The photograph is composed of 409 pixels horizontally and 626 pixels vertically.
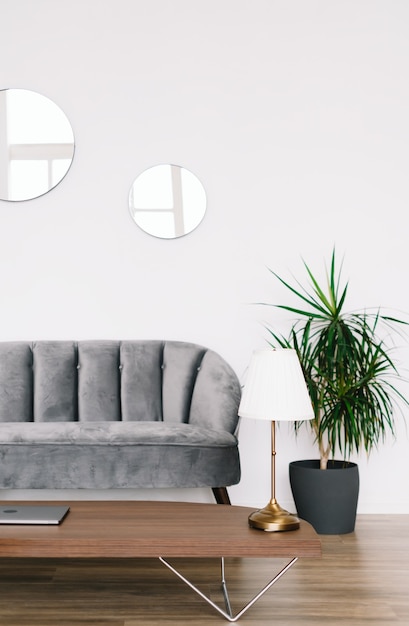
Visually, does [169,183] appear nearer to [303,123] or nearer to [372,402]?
[303,123]

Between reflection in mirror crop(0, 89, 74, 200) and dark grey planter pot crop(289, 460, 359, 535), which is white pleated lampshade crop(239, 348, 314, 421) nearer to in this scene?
dark grey planter pot crop(289, 460, 359, 535)

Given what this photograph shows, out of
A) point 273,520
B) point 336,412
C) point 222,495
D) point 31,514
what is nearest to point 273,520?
point 273,520

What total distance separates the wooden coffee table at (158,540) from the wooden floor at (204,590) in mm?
194

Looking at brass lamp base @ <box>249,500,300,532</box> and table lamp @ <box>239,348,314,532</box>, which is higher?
table lamp @ <box>239,348,314,532</box>

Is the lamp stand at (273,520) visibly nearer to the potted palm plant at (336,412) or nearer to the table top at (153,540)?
the table top at (153,540)

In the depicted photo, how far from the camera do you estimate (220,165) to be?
13.5ft

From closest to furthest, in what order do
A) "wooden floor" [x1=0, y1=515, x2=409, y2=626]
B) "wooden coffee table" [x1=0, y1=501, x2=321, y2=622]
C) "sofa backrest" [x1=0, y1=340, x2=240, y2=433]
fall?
"wooden coffee table" [x1=0, y1=501, x2=321, y2=622] < "wooden floor" [x1=0, y1=515, x2=409, y2=626] < "sofa backrest" [x1=0, y1=340, x2=240, y2=433]

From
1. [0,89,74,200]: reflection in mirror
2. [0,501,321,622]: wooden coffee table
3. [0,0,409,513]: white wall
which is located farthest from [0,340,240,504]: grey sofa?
[0,89,74,200]: reflection in mirror

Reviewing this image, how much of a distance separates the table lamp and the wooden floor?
343 mm

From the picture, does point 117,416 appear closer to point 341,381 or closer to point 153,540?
point 341,381

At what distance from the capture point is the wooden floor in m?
2.38

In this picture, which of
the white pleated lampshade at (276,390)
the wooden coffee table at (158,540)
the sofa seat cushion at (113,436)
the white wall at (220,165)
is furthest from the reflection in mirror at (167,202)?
the wooden coffee table at (158,540)

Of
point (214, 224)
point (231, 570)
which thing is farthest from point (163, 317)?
point (231, 570)

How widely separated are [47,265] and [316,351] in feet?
5.16
